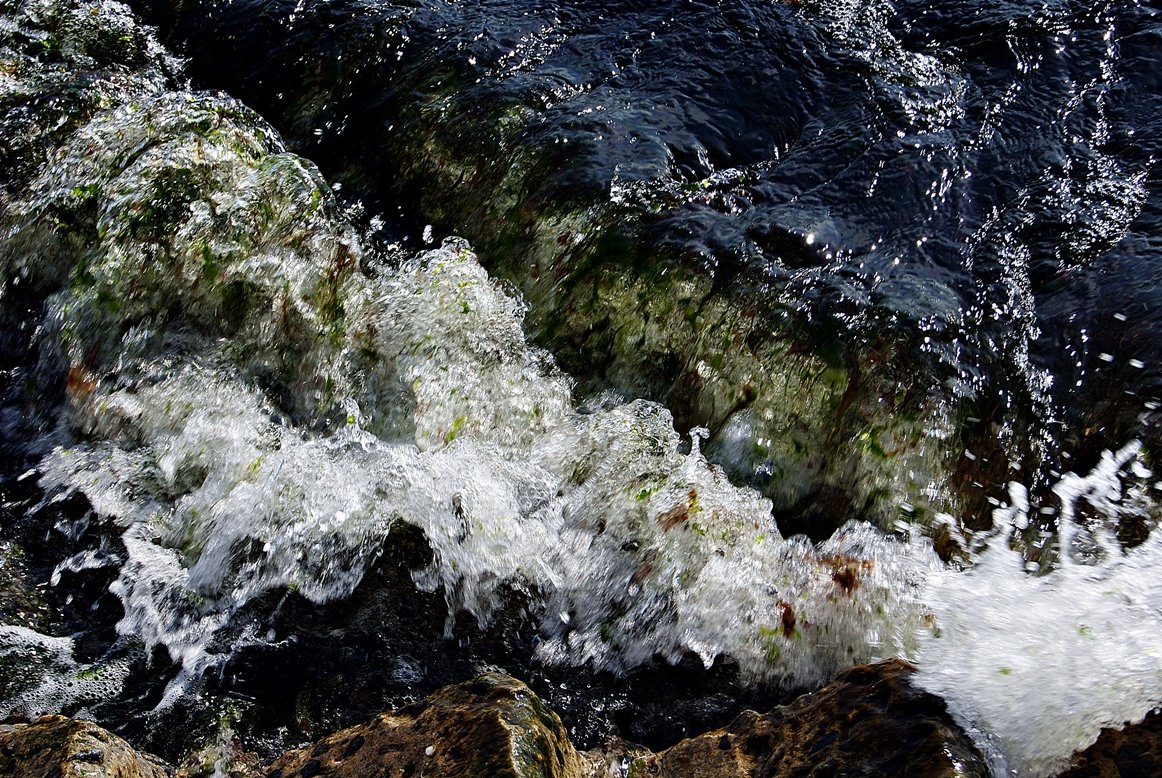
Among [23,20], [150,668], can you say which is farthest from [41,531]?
[23,20]

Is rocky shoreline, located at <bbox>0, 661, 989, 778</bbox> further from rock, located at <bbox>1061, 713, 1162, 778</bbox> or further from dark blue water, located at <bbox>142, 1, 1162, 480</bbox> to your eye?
dark blue water, located at <bbox>142, 1, 1162, 480</bbox>

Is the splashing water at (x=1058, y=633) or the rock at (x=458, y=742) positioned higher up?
the splashing water at (x=1058, y=633)

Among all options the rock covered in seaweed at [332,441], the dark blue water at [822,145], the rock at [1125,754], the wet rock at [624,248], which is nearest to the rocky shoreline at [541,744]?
the rock at [1125,754]

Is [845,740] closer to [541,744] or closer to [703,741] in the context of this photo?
[703,741]

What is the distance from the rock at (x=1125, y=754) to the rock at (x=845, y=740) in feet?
0.88

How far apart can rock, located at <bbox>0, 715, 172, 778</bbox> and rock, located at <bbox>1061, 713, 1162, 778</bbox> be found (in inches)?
98.6

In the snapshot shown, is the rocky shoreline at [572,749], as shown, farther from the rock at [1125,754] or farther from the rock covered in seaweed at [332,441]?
the rock covered in seaweed at [332,441]

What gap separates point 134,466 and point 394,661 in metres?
1.49

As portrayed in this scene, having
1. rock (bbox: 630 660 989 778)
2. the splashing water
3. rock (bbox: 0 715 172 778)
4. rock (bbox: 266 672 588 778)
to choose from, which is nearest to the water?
the splashing water

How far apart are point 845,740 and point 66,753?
2087 millimetres

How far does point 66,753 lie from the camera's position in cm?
247

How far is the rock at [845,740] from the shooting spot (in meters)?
2.37

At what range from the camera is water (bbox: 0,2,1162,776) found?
3.36 m

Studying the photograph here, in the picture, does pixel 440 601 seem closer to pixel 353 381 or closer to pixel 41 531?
pixel 353 381
